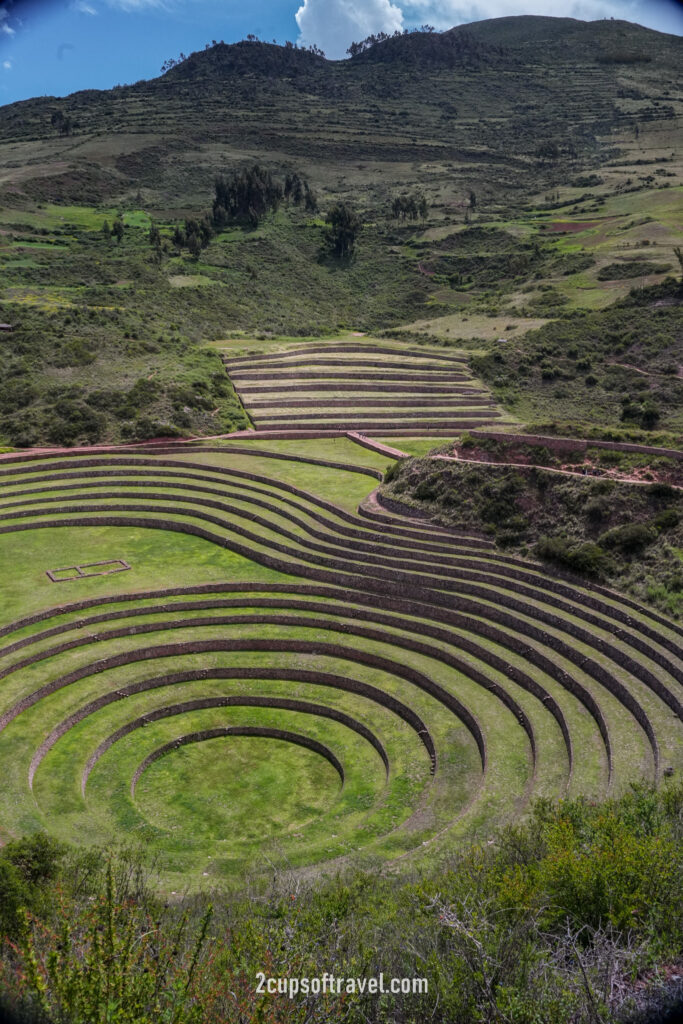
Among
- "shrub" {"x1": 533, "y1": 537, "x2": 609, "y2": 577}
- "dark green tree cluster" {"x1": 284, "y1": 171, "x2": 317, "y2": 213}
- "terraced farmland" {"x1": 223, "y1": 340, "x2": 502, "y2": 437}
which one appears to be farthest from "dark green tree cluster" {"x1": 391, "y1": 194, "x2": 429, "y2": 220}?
"shrub" {"x1": 533, "y1": 537, "x2": 609, "y2": 577}

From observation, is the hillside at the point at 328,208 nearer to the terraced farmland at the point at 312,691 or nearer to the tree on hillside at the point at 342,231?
the tree on hillside at the point at 342,231

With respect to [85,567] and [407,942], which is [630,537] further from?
[85,567]

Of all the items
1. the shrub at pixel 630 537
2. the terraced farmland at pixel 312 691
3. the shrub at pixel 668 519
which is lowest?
the terraced farmland at pixel 312 691

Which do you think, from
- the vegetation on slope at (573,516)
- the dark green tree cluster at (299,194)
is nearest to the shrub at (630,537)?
the vegetation on slope at (573,516)

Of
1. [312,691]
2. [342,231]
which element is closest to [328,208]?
[342,231]

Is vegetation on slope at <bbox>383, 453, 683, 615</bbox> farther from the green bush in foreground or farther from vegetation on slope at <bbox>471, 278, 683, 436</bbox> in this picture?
vegetation on slope at <bbox>471, 278, 683, 436</bbox>

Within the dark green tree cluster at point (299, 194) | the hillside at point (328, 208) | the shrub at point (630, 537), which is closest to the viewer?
the shrub at point (630, 537)
